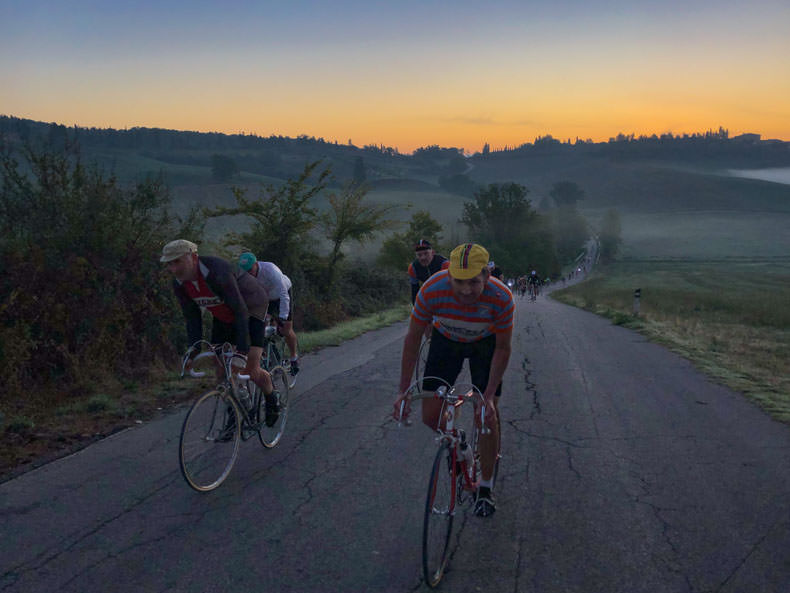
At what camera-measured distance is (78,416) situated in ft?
24.1

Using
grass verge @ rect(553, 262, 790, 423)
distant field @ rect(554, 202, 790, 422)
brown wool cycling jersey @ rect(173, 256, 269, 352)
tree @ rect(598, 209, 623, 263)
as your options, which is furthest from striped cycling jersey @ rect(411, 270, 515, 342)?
tree @ rect(598, 209, 623, 263)

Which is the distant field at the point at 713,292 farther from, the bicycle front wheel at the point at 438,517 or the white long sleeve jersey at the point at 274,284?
the white long sleeve jersey at the point at 274,284

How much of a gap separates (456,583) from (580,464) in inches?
101

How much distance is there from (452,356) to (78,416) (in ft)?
17.1

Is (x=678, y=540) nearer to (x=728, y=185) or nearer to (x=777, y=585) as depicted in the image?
(x=777, y=585)

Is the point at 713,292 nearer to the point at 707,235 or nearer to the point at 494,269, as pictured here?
the point at 494,269

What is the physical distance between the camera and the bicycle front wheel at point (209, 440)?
485cm

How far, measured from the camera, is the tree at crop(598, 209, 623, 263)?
11994 centimetres

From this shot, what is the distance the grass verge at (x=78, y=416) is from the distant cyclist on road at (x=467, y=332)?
3.83 meters

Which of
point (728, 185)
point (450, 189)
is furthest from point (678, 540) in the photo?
point (728, 185)

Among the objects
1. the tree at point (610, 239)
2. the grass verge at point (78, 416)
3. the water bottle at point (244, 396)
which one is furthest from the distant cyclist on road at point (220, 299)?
the tree at point (610, 239)

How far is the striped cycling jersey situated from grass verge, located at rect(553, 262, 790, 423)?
18.4 ft

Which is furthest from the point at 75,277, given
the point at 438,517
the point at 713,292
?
the point at 713,292

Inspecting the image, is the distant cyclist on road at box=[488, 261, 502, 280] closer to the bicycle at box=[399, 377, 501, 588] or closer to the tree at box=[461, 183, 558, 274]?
the bicycle at box=[399, 377, 501, 588]
